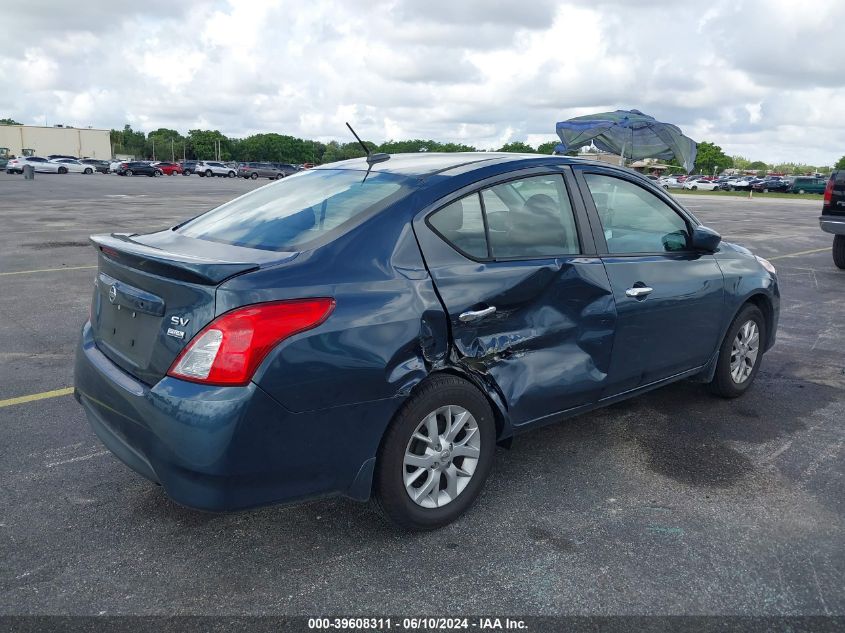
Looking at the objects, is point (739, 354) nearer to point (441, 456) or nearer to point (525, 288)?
point (525, 288)

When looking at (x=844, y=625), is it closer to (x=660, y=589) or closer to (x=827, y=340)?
(x=660, y=589)

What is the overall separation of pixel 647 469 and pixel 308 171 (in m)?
2.50

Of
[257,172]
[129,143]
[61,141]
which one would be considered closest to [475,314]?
[257,172]

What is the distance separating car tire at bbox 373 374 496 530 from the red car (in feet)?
229

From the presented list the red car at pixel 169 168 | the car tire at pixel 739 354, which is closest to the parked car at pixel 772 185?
the red car at pixel 169 168

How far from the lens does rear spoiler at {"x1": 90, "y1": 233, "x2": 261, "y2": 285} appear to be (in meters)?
2.64

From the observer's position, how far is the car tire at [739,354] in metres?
4.68

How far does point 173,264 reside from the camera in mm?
2715

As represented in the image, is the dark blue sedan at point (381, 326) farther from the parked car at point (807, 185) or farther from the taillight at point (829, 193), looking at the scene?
the parked car at point (807, 185)

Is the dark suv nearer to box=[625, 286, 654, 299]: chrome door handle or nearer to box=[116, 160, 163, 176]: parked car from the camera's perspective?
box=[625, 286, 654, 299]: chrome door handle

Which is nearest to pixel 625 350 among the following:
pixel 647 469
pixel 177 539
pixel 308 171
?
pixel 647 469

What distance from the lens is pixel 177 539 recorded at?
3.03 m

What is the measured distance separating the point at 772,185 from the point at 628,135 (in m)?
54.1

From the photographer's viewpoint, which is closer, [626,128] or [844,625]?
[844,625]
